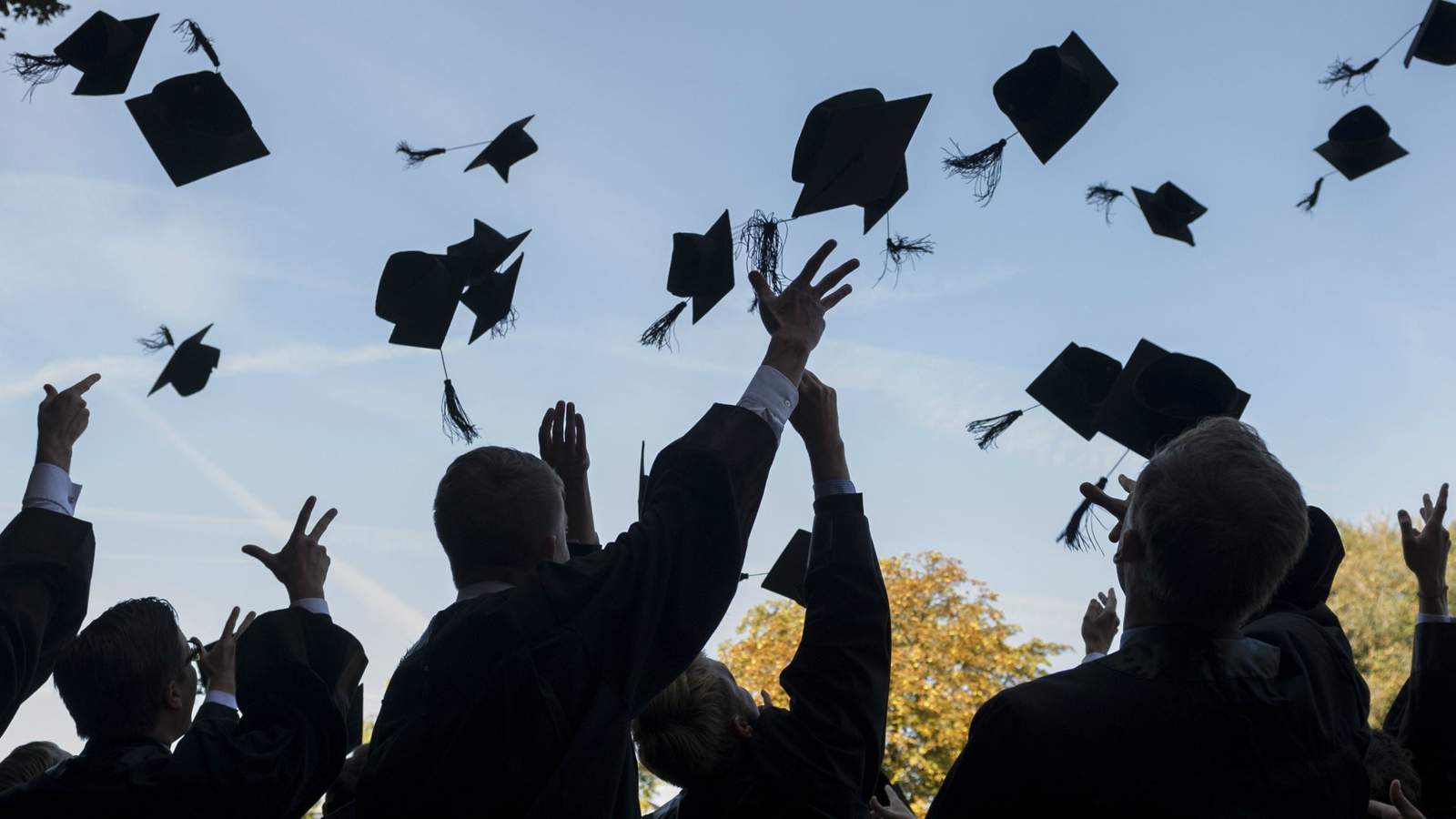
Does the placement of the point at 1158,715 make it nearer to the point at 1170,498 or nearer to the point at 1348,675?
the point at 1170,498

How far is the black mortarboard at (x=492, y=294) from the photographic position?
482 cm

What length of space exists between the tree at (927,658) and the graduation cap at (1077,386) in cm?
1603

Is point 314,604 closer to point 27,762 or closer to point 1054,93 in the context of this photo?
point 27,762

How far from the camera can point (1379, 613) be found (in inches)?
885

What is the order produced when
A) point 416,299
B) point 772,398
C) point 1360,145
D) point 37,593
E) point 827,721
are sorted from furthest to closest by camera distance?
point 1360,145, point 416,299, point 37,593, point 772,398, point 827,721

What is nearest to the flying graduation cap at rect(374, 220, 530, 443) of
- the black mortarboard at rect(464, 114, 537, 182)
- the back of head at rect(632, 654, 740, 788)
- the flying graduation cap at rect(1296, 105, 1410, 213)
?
the black mortarboard at rect(464, 114, 537, 182)

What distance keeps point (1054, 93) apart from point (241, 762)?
3.76m

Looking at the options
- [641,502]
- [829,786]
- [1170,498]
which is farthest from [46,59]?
[1170,498]

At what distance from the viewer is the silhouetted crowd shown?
1708 millimetres

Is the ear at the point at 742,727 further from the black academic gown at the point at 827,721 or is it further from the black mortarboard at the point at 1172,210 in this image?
the black mortarboard at the point at 1172,210

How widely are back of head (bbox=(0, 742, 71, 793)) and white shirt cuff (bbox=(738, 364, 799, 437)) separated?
2.13 metres

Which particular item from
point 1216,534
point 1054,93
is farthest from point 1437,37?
point 1216,534

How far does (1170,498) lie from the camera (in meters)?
1.79

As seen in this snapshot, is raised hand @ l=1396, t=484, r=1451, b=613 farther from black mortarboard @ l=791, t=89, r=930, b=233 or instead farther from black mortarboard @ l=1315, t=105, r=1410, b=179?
black mortarboard @ l=1315, t=105, r=1410, b=179
